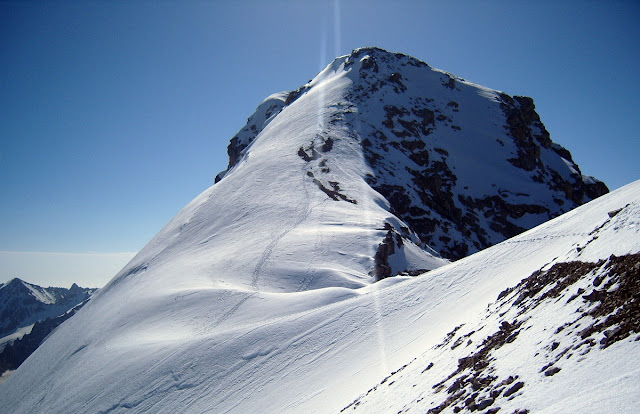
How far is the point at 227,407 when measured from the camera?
1357cm

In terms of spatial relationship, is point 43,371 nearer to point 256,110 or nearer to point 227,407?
point 227,407

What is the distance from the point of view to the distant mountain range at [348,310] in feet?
20.8

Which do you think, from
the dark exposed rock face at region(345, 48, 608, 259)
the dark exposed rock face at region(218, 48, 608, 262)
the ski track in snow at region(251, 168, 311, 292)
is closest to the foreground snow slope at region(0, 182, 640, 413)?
the ski track in snow at region(251, 168, 311, 292)

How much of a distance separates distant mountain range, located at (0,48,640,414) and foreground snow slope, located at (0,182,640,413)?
0.07 metres

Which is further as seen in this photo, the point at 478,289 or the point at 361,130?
the point at 361,130

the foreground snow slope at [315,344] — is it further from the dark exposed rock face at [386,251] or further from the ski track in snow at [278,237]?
the dark exposed rock face at [386,251]

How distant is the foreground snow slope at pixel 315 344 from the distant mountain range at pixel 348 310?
0.07 m

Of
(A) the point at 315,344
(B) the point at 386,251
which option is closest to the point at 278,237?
(B) the point at 386,251

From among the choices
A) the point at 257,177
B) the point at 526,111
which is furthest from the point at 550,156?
the point at 257,177

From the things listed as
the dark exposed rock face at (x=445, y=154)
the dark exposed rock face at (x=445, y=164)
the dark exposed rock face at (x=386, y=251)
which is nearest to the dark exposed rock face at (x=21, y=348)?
the dark exposed rock face at (x=445, y=154)

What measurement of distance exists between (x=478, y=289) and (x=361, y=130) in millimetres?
56714

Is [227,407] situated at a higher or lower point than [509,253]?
lower

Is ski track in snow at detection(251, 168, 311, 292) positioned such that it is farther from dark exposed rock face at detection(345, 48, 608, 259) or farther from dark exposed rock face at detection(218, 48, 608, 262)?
dark exposed rock face at detection(345, 48, 608, 259)

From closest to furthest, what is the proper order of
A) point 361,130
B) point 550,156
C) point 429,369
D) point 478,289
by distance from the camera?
point 429,369, point 478,289, point 361,130, point 550,156
